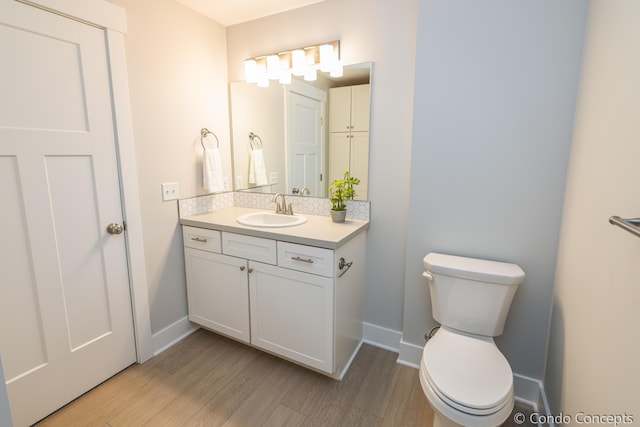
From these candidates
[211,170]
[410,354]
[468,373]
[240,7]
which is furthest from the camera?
[211,170]

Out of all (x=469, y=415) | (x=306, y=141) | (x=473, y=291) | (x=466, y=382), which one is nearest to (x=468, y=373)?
(x=466, y=382)

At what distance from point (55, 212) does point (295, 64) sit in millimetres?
1630

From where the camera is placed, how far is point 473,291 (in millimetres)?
1536

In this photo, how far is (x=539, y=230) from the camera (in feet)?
5.08

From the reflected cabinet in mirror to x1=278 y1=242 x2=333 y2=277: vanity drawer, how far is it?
0.60 metres

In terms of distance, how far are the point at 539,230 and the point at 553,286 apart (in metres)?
0.29

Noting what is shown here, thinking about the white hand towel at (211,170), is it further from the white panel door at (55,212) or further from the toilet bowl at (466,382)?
the toilet bowl at (466,382)

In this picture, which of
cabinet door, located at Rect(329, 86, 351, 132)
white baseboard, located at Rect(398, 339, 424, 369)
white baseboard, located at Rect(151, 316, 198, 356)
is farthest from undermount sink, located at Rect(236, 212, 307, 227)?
white baseboard, located at Rect(398, 339, 424, 369)

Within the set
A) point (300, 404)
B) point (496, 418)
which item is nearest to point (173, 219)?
point (300, 404)

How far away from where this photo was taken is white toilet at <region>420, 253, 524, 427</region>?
3.79 ft

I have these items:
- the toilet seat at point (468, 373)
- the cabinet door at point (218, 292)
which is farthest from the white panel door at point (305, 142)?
the toilet seat at point (468, 373)

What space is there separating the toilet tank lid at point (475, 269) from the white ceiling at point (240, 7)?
1.79 meters

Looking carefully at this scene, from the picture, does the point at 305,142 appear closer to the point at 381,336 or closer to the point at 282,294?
the point at 282,294

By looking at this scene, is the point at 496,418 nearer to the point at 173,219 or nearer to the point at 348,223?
the point at 348,223
